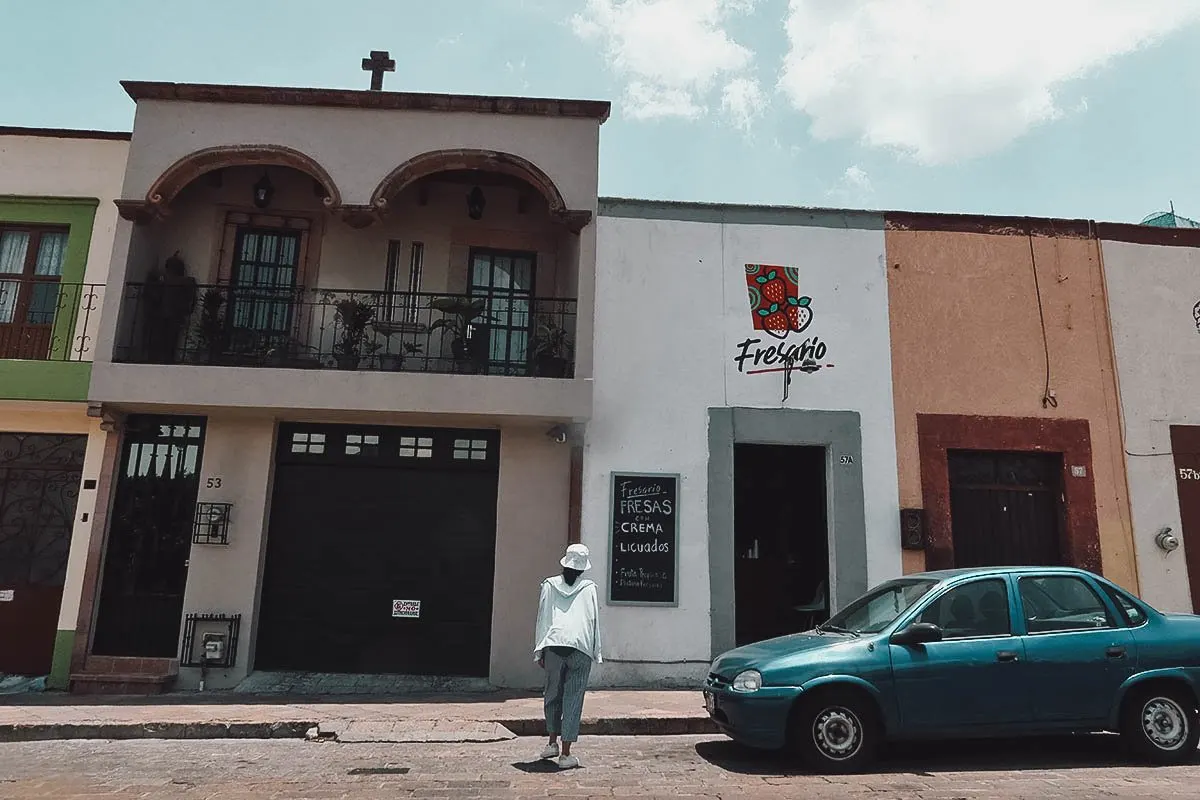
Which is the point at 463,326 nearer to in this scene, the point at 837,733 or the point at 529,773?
the point at 529,773

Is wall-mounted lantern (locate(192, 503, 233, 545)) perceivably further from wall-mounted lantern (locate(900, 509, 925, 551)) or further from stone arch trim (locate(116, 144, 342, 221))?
wall-mounted lantern (locate(900, 509, 925, 551))

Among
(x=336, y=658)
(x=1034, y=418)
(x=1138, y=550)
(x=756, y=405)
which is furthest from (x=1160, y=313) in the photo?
(x=336, y=658)

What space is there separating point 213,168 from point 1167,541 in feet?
43.7

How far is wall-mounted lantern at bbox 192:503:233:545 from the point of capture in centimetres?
1047

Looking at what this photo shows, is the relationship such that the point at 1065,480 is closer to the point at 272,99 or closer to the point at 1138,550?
the point at 1138,550

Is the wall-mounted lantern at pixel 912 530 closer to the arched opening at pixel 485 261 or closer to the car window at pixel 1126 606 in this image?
the car window at pixel 1126 606

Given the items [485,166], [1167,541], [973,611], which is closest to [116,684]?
[485,166]

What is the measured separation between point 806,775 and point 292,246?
946cm

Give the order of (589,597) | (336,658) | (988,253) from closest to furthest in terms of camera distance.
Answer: (589,597) → (336,658) → (988,253)

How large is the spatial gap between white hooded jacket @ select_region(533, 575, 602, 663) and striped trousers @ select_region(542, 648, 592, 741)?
8 cm

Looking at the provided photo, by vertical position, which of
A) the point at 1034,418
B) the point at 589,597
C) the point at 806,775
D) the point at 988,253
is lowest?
the point at 806,775

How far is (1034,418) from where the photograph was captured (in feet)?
36.2

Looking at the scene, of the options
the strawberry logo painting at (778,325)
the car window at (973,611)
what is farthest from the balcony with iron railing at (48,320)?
the car window at (973,611)

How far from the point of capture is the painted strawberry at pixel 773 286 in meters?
11.2
